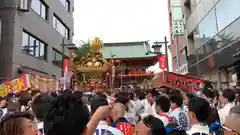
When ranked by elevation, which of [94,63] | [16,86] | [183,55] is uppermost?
[183,55]

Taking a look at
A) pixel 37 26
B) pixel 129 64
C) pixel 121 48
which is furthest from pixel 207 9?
pixel 121 48

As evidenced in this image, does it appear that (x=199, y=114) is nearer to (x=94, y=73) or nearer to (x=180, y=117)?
(x=180, y=117)

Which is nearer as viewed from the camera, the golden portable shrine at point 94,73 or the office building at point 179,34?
the golden portable shrine at point 94,73

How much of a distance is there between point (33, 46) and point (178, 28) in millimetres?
12493

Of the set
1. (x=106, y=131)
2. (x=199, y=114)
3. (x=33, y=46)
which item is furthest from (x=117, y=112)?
(x=33, y=46)

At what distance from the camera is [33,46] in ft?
60.6

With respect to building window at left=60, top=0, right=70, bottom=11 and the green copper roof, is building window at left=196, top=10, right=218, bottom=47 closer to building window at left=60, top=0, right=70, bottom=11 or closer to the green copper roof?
the green copper roof

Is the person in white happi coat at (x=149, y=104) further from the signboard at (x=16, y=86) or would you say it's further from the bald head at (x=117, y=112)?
the signboard at (x=16, y=86)

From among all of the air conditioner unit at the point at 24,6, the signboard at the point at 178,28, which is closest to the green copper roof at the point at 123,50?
the signboard at the point at 178,28

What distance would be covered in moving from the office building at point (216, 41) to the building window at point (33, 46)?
12.6 m

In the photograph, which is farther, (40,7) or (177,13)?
(177,13)

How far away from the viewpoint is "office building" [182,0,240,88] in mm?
10622

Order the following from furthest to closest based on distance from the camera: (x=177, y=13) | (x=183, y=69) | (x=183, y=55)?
(x=183, y=55) → (x=177, y=13) → (x=183, y=69)

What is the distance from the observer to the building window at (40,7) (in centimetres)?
1833
